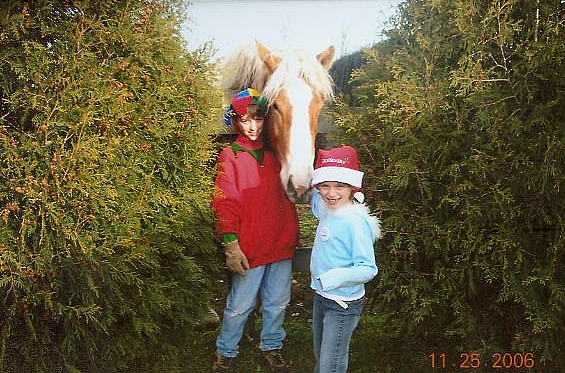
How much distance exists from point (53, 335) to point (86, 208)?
764 mm

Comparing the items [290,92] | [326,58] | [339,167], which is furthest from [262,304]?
[326,58]

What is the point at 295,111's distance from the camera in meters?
3.44

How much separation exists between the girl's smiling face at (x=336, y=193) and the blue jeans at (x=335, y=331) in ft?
1.64

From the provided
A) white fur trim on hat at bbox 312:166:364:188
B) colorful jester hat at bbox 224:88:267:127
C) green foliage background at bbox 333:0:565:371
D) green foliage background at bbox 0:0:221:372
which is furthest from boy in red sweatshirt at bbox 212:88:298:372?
green foliage background at bbox 333:0:565:371

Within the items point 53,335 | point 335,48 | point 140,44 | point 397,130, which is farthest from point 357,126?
point 53,335

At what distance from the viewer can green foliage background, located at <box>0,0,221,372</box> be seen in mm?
3152

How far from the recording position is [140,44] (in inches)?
130

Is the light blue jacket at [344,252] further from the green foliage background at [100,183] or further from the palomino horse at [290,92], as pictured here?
the green foliage background at [100,183]

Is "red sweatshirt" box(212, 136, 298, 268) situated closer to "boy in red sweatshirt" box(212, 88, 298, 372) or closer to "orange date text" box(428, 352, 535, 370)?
"boy in red sweatshirt" box(212, 88, 298, 372)

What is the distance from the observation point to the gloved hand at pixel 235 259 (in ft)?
11.4

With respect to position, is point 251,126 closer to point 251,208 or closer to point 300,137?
point 300,137

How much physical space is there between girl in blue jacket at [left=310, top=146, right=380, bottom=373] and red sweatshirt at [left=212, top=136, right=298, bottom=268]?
31 centimetres

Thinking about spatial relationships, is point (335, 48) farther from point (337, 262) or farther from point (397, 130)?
point (337, 262)
